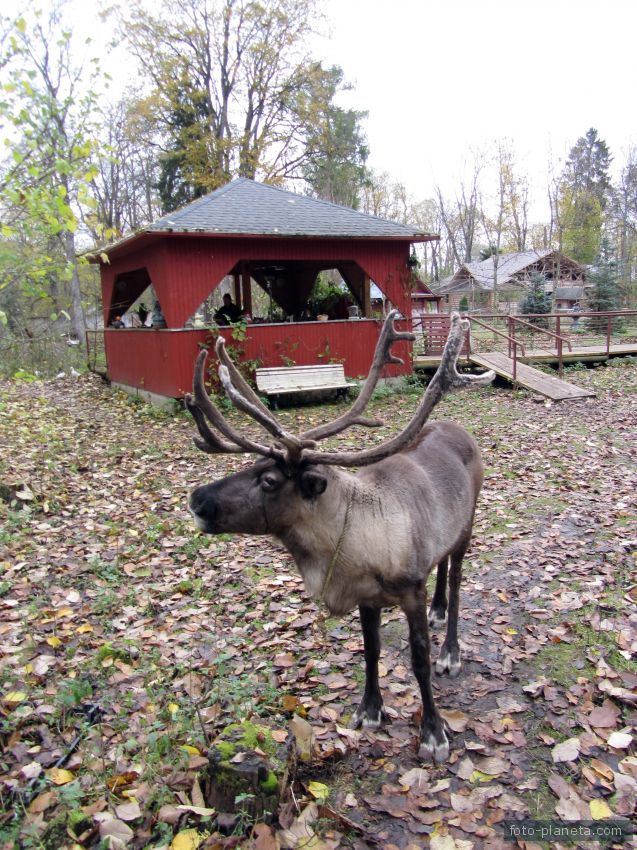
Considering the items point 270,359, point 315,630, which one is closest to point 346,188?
point 270,359


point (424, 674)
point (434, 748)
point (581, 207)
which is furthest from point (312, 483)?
point (581, 207)

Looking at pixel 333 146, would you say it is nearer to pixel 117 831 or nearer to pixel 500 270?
pixel 500 270

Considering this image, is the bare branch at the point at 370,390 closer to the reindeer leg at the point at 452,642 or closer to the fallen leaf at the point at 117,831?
the reindeer leg at the point at 452,642

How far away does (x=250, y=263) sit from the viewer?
17.6 metres

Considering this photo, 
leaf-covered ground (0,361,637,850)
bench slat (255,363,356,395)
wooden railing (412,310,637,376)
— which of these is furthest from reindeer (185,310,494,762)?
wooden railing (412,310,637,376)

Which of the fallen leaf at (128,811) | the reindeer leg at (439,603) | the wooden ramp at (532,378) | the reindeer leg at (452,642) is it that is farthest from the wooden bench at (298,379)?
the fallen leaf at (128,811)

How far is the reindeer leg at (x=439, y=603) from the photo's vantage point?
4.42 meters

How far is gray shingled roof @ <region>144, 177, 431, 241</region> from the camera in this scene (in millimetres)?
12957

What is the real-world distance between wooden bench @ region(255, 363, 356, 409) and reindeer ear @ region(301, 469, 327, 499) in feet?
33.4

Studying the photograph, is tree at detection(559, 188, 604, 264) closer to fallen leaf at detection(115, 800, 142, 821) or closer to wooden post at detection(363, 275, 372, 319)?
wooden post at detection(363, 275, 372, 319)

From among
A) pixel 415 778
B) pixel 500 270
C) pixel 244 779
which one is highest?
pixel 500 270

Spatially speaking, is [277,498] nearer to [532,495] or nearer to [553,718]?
[553,718]

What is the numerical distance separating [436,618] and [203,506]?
237cm

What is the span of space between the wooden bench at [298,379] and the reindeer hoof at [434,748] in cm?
1034
